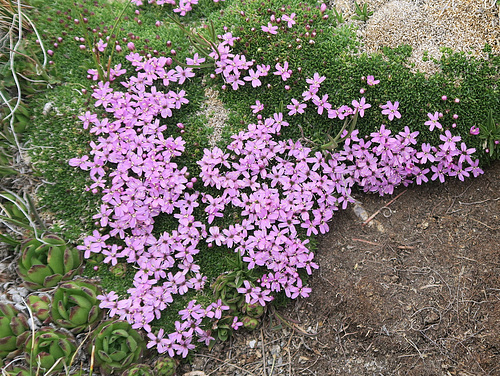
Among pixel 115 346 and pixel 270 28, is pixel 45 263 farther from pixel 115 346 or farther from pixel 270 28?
pixel 270 28

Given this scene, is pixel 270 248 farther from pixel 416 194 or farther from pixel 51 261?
pixel 51 261

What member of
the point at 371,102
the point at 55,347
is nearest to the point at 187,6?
the point at 371,102

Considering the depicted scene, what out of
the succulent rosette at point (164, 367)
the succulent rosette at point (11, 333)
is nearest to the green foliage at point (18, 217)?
the succulent rosette at point (11, 333)

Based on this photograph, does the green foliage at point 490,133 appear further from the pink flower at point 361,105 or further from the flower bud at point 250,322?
the flower bud at point 250,322

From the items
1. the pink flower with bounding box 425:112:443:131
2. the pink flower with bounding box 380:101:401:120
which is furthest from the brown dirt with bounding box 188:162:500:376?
the pink flower with bounding box 380:101:401:120

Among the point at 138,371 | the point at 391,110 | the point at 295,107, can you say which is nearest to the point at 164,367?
the point at 138,371

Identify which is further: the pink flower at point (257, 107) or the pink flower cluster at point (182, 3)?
the pink flower cluster at point (182, 3)
